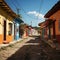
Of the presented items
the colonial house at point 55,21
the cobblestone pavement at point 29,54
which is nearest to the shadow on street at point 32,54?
the cobblestone pavement at point 29,54

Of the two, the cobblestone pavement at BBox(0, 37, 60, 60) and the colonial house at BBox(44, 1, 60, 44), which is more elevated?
the colonial house at BBox(44, 1, 60, 44)

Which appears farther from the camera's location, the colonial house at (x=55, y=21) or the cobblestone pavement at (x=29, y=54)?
the colonial house at (x=55, y=21)

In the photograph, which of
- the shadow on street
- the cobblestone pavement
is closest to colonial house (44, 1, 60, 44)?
the cobblestone pavement

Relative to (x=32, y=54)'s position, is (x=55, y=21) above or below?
above

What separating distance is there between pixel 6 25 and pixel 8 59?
12.7m

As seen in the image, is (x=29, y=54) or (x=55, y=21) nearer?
(x=29, y=54)

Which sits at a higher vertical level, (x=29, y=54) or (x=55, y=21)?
(x=55, y=21)

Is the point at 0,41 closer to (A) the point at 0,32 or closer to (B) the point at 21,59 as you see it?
(A) the point at 0,32

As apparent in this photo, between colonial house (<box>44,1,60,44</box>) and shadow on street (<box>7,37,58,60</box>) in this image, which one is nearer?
shadow on street (<box>7,37,58,60</box>)

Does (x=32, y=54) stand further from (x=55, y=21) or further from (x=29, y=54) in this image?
(x=55, y=21)

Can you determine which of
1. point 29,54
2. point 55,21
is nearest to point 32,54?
point 29,54

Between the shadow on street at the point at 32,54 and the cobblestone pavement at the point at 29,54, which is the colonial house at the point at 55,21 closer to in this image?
the cobblestone pavement at the point at 29,54

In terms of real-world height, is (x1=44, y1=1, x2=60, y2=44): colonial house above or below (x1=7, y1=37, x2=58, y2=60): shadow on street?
above

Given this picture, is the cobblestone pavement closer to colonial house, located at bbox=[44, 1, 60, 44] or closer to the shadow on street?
the shadow on street
